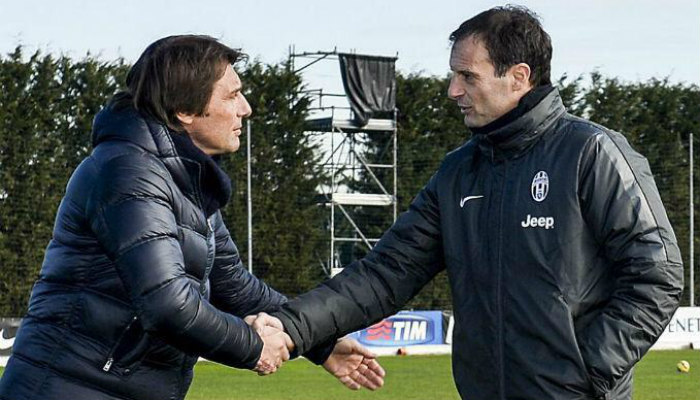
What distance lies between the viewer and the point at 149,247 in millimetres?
4605

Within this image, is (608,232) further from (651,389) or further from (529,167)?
(651,389)

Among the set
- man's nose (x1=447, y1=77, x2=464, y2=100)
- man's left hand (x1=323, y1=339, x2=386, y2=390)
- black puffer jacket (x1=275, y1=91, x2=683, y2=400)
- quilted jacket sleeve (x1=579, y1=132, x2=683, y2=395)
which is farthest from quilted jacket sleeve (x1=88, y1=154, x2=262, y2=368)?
man's left hand (x1=323, y1=339, x2=386, y2=390)

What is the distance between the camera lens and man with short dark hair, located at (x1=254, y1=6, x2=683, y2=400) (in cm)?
456

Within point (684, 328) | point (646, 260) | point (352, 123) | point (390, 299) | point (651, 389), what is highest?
point (646, 260)

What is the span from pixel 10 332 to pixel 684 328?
13027 mm

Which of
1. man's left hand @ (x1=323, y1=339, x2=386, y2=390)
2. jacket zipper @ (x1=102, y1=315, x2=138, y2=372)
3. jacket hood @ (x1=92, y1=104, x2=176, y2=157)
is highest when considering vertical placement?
jacket hood @ (x1=92, y1=104, x2=176, y2=157)

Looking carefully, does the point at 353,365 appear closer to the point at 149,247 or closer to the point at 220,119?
the point at 220,119

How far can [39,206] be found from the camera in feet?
76.8

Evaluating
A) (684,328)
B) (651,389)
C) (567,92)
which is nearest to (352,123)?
(567,92)

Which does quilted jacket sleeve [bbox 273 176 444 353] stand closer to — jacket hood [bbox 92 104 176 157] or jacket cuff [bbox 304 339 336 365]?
jacket cuff [bbox 304 339 336 365]

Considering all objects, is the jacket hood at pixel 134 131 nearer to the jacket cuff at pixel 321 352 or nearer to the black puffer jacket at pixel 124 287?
the black puffer jacket at pixel 124 287

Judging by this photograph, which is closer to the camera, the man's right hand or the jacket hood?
the jacket hood

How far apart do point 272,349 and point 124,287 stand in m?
0.68

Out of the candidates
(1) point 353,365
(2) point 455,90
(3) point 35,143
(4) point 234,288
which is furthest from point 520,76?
(3) point 35,143
